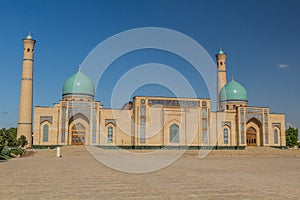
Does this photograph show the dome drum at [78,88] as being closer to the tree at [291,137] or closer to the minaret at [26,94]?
the minaret at [26,94]

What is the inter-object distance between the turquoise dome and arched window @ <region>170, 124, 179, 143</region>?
1077 centimetres

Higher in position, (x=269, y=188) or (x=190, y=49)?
(x=190, y=49)

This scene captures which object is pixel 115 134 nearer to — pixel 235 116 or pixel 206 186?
pixel 235 116

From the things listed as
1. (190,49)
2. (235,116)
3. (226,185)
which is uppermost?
(190,49)

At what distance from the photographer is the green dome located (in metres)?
45.4

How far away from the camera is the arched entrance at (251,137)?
42.5 meters

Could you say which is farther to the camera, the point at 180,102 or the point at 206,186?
the point at 180,102

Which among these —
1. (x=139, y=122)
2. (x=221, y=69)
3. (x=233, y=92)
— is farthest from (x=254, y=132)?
(x=139, y=122)

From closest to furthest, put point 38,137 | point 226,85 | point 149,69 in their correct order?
point 149,69, point 38,137, point 226,85

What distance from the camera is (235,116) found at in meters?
42.2

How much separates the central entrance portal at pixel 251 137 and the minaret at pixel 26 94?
26.5 m

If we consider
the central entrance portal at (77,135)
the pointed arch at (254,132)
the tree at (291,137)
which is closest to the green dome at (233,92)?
the pointed arch at (254,132)

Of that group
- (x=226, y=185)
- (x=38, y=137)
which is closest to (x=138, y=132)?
(x=38, y=137)

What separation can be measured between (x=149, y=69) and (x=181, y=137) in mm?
20391
